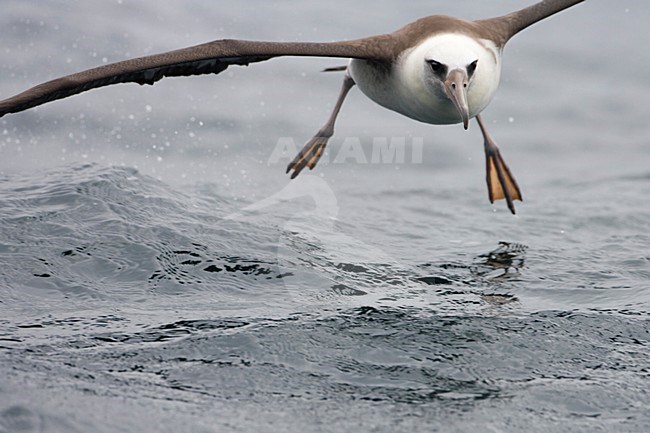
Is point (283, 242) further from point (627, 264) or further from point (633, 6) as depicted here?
point (633, 6)

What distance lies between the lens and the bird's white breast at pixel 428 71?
289 inches

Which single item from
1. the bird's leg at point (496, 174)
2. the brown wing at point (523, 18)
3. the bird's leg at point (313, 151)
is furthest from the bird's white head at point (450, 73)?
the bird's leg at point (313, 151)

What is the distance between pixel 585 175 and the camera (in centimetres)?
1246

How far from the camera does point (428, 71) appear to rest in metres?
7.41

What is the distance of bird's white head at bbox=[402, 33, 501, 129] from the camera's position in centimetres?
716

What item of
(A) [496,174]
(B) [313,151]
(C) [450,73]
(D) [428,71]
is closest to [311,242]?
(B) [313,151]

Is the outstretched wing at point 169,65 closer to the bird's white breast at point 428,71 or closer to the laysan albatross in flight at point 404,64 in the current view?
the laysan albatross in flight at point 404,64

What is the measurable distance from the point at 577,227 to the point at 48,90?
5.76 meters

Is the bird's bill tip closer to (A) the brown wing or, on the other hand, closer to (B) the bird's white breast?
(B) the bird's white breast

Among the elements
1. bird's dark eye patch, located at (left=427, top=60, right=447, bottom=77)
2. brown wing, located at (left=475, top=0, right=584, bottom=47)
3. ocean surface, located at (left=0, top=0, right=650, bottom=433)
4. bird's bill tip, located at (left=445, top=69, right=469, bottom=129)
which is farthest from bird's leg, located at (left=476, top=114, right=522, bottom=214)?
bird's bill tip, located at (left=445, top=69, right=469, bottom=129)

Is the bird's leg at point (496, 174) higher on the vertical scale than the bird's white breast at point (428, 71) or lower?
lower

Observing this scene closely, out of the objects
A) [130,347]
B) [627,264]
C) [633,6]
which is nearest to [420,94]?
[627,264]

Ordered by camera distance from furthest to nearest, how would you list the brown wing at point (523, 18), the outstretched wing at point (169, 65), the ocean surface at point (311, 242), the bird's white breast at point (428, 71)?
1. the brown wing at point (523, 18)
2. the bird's white breast at point (428, 71)
3. the outstretched wing at point (169, 65)
4. the ocean surface at point (311, 242)

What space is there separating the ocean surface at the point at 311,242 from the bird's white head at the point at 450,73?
1.37m
